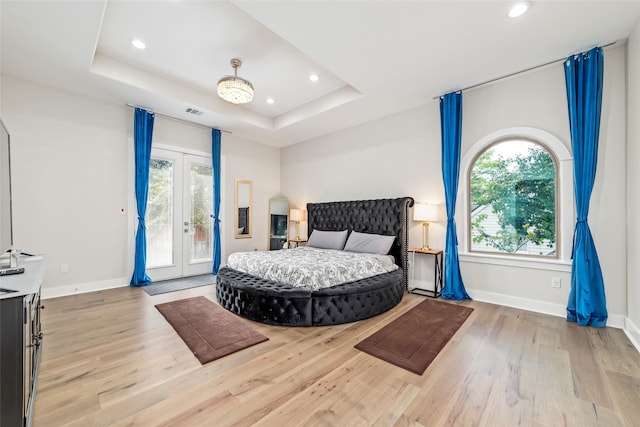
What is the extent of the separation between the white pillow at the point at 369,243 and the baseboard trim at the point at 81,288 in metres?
3.93

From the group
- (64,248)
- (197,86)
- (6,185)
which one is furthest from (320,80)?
(64,248)

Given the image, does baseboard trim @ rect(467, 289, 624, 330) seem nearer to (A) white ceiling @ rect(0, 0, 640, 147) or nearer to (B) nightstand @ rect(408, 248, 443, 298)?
(B) nightstand @ rect(408, 248, 443, 298)

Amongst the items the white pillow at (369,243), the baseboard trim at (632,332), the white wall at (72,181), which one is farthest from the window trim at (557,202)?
the white wall at (72,181)

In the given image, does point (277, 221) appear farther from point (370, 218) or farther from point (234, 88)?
point (234, 88)

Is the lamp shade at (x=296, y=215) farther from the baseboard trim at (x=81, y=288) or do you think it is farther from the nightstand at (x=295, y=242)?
the baseboard trim at (x=81, y=288)

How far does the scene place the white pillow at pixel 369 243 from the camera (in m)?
4.32

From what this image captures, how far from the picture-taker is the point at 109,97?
13.5ft

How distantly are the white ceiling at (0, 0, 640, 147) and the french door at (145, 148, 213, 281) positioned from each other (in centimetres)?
114

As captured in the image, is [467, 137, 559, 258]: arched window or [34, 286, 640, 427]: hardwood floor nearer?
[34, 286, 640, 427]: hardwood floor

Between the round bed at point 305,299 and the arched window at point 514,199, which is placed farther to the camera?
the arched window at point 514,199

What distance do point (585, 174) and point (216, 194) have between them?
5.82 m

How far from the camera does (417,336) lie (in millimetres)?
2662

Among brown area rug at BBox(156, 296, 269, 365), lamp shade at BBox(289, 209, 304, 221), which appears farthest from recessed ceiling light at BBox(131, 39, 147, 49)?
lamp shade at BBox(289, 209, 304, 221)

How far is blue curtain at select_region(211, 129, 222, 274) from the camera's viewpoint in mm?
5523
